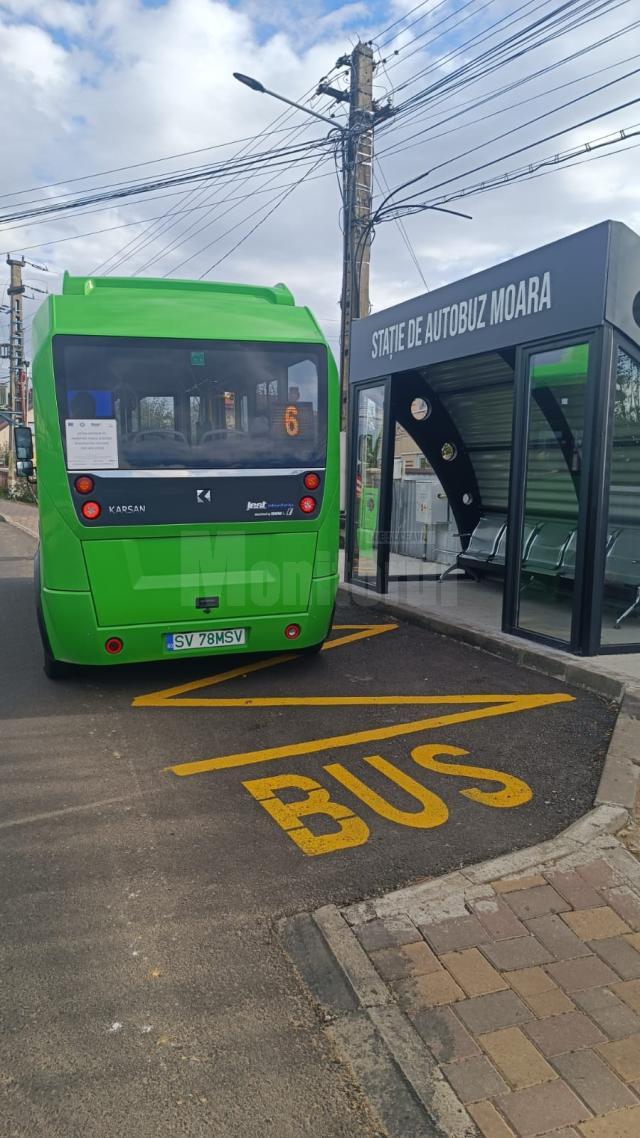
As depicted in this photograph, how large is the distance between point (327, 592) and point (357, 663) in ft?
3.24

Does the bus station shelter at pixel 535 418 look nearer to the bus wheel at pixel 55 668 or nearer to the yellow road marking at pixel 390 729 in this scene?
the yellow road marking at pixel 390 729

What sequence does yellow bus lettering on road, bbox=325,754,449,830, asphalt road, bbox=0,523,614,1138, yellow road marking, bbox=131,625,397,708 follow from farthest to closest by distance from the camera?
1. yellow road marking, bbox=131,625,397,708
2. yellow bus lettering on road, bbox=325,754,449,830
3. asphalt road, bbox=0,523,614,1138

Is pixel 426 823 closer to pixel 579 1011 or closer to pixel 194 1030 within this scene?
pixel 579 1011

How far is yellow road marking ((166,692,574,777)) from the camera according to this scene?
4620mm

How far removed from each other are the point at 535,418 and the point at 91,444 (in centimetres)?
409

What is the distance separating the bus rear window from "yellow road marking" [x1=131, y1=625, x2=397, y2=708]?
1748 mm

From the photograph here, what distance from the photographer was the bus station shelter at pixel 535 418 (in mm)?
6367

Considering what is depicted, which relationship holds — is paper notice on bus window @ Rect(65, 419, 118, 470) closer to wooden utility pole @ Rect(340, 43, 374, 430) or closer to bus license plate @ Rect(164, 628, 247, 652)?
bus license plate @ Rect(164, 628, 247, 652)

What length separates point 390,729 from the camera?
5160 mm

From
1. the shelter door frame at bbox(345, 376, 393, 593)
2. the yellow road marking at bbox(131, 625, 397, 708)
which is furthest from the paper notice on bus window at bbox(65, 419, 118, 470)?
the shelter door frame at bbox(345, 376, 393, 593)

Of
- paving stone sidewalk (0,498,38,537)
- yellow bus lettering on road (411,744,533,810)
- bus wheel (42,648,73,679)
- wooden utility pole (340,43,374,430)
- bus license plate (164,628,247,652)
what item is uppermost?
wooden utility pole (340,43,374,430)

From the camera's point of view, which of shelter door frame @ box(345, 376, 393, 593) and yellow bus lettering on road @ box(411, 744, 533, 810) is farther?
shelter door frame @ box(345, 376, 393, 593)

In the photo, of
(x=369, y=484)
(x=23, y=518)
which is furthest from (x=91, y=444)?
(x=23, y=518)

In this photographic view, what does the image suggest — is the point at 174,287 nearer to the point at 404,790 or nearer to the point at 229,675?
the point at 229,675
